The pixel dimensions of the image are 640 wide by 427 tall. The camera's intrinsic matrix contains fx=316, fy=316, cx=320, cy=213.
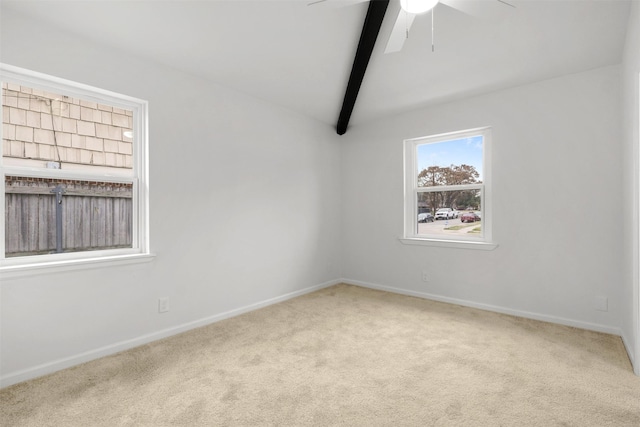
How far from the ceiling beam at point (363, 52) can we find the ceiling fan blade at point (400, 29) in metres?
0.75

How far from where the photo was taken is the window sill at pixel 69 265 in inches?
79.5

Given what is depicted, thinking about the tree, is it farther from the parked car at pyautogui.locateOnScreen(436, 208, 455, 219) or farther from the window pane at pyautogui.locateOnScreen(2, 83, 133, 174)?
the window pane at pyautogui.locateOnScreen(2, 83, 133, 174)

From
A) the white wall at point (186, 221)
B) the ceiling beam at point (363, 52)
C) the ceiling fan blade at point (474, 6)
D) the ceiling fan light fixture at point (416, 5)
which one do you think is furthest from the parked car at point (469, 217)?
the ceiling fan light fixture at point (416, 5)

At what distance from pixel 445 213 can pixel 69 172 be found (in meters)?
3.72

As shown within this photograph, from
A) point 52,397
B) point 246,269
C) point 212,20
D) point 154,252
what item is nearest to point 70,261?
point 154,252

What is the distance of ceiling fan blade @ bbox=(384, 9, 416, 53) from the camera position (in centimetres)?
198

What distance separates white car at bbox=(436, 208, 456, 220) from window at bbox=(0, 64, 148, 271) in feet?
10.5

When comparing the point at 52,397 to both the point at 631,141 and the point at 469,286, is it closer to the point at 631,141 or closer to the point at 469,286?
the point at 469,286

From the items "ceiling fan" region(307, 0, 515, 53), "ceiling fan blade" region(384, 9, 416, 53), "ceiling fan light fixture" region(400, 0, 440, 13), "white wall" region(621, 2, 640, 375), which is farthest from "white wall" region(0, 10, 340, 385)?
"white wall" region(621, 2, 640, 375)

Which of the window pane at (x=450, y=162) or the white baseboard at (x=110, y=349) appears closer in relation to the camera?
the white baseboard at (x=110, y=349)

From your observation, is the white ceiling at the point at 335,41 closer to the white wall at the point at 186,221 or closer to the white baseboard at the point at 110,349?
the white wall at the point at 186,221

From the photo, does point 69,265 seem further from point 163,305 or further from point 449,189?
point 449,189

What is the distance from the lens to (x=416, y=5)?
188cm

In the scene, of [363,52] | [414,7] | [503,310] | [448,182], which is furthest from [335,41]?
[503,310]
